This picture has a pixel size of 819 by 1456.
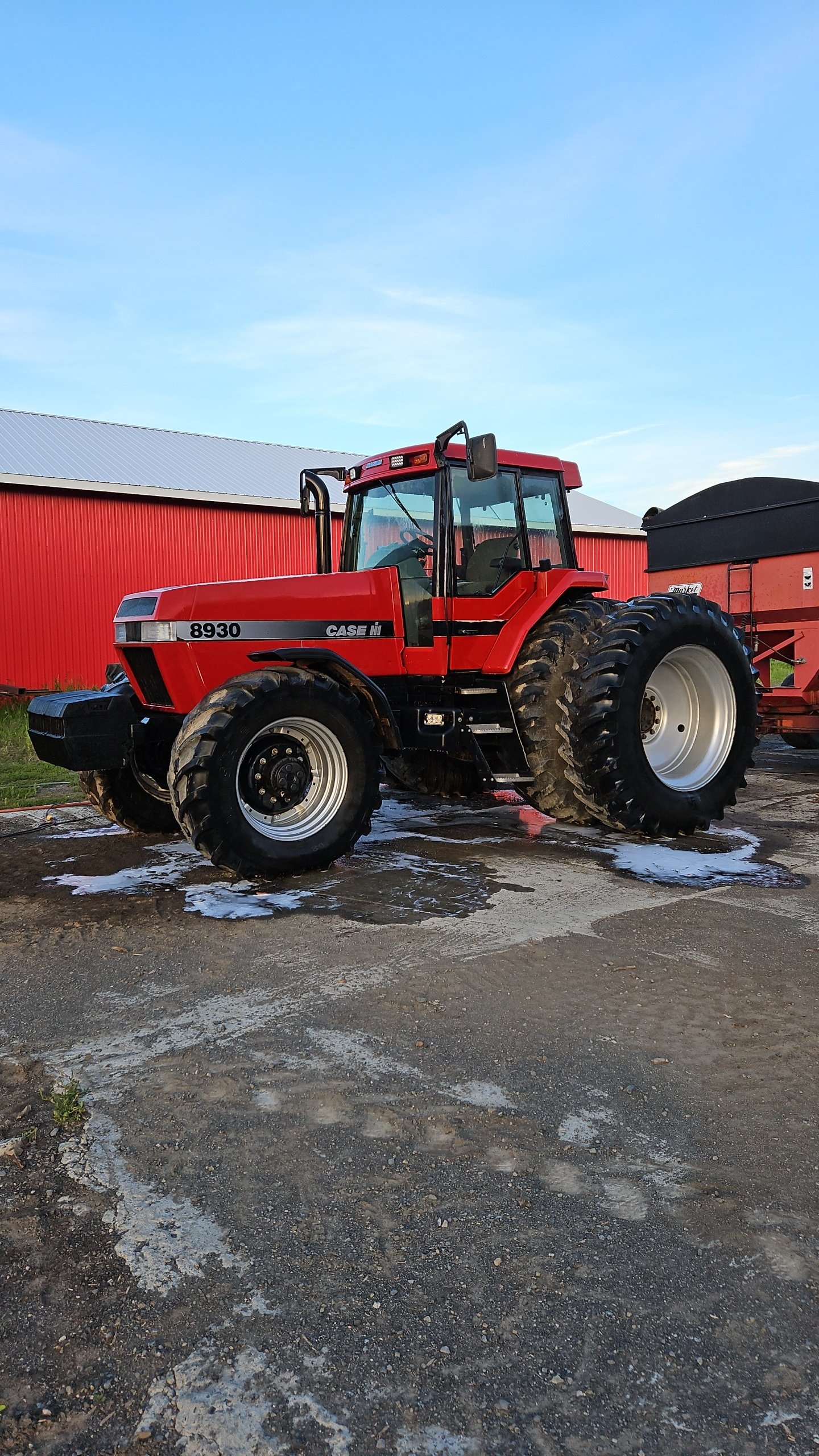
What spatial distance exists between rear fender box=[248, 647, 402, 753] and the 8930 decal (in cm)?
16

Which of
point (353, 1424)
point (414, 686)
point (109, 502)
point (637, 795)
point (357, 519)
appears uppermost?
point (109, 502)

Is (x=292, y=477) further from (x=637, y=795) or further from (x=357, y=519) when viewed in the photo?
(x=637, y=795)

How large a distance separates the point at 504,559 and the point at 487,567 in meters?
0.16

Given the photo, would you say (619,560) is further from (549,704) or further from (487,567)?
(549,704)

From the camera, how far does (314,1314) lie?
2113 millimetres

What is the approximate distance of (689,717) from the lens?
294 inches

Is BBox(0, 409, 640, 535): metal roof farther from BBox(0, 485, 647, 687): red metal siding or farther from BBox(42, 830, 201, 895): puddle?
BBox(42, 830, 201, 895): puddle

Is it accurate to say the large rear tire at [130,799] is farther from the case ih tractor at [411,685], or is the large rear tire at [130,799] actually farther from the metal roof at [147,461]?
the metal roof at [147,461]

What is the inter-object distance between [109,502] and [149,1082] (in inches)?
601

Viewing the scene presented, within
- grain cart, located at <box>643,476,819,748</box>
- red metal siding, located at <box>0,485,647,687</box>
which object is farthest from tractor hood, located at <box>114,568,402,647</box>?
red metal siding, located at <box>0,485,647,687</box>

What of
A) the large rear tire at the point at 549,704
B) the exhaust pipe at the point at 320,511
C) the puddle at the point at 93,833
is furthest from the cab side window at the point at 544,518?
the puddle at the point at 93,833

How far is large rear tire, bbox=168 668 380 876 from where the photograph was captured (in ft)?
17.5

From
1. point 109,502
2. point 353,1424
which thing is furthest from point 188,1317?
point 109,502

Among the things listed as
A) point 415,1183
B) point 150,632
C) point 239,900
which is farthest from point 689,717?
point 415,1183
